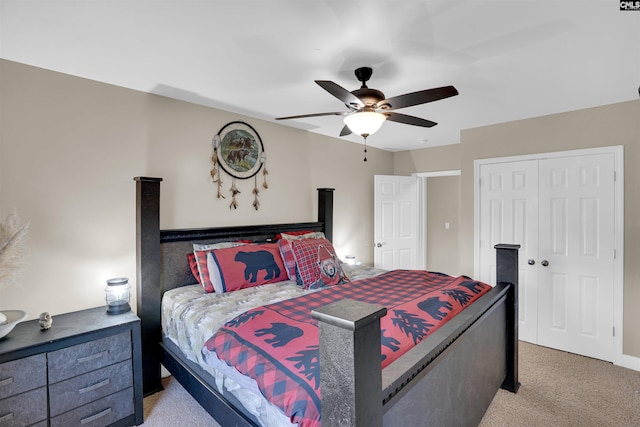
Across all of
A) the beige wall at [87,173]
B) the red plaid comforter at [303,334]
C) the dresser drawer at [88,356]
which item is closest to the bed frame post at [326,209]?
the beige wall at [87,173]

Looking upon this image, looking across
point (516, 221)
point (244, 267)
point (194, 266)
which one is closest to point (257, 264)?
point (244, 267)

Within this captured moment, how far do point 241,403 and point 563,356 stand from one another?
10.8 feet

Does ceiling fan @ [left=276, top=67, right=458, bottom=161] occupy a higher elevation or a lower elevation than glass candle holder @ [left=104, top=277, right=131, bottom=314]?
higher

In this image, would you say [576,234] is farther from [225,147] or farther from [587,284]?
[225,147]

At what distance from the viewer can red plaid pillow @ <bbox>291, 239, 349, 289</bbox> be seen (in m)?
2.75

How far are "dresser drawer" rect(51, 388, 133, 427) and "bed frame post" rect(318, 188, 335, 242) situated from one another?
2.58m

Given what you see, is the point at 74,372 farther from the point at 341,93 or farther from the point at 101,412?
the point at 341,93

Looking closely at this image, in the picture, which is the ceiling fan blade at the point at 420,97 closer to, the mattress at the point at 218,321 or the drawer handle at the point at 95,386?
the mattress at the point at 218,321

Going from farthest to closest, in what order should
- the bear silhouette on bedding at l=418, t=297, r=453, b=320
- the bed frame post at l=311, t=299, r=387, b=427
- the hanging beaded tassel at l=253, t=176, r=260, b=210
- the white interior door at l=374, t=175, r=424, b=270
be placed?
the white interior door at l=374, t=175, r=424, b=270
the hanging beaded tassel at l=253, t=176, r=260, b=210
the bear silhouette on bedding at l=418, t=297, r=453, b=320
the bed frame post at l=311, t=299, r=387, b=427

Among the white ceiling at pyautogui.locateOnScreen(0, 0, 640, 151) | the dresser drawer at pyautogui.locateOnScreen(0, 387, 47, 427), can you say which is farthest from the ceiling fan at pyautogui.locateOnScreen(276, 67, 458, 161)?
the dresser drawer at pyautogui.locateOnScreen(0, 387, 47, 427)

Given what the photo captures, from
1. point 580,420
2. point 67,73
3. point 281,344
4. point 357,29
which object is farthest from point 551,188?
point 67,73

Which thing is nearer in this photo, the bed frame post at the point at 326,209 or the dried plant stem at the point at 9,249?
the dried plant stem at the point at 9,249

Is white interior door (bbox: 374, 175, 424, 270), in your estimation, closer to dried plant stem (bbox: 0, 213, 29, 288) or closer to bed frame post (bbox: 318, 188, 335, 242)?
bed frame post (bbox: 318, 188, 335, 242)

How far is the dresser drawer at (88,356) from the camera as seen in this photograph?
1.86m
